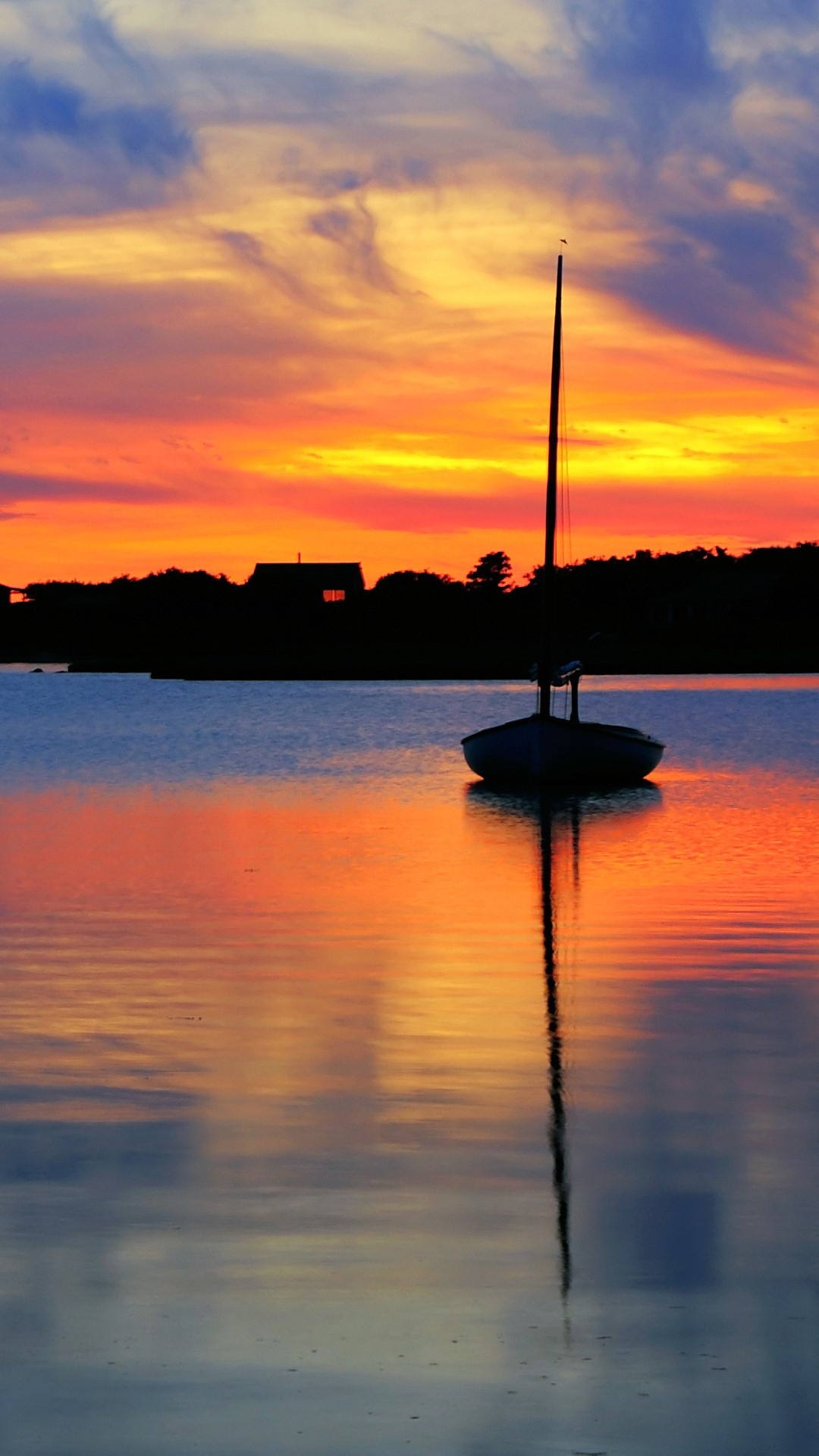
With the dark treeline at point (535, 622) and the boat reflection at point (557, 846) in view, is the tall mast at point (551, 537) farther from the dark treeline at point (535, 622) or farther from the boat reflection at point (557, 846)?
the dark treeline at point (535, 622)

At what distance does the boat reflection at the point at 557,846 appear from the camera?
10120 millimetres

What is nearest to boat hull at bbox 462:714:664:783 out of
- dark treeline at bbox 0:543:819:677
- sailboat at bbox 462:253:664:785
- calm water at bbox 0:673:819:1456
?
sailboat at bbox 462:253:664:785

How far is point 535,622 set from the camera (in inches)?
6988

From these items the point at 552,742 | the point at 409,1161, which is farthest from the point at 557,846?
the point at 409,1161

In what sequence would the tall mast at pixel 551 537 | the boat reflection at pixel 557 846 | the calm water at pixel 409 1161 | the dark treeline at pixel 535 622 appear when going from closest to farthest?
the calm water at pixel 409 1161
the boat reflection at pixel 557 846
the tall mast at pixel 551 537
the dark treeline at pixel 535 622

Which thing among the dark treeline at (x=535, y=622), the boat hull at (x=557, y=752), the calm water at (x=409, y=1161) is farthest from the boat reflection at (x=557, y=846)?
the dark treeline at (x=535, y=622)

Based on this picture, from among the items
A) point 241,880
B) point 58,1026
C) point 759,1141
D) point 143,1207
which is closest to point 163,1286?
point 143,1207

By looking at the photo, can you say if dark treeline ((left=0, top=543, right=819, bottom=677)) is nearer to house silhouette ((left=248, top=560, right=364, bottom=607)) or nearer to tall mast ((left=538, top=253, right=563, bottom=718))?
house silhouette ((left=248, top=560, right=364, bottom=607))

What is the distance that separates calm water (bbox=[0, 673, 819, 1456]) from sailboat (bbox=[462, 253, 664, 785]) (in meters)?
14.5

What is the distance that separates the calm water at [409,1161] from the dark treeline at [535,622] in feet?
483

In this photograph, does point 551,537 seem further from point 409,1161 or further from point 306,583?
point 306,583

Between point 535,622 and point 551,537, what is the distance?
134m

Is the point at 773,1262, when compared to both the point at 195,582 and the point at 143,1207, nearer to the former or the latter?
the point at 143,1207

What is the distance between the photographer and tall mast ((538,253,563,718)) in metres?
42.3
